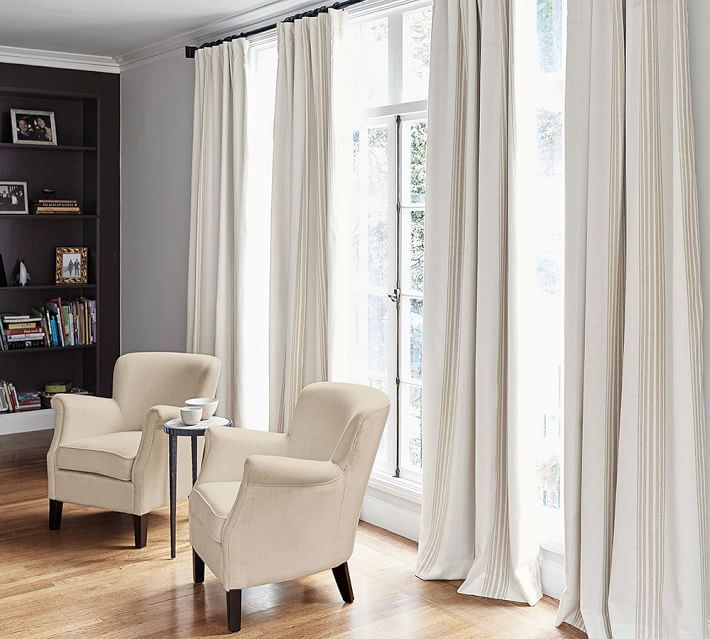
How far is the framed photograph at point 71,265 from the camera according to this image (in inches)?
250

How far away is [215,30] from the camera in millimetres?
5277

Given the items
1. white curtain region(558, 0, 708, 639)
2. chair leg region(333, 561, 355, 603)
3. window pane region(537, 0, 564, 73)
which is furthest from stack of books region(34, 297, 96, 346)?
white curtain region(558, 0, 708, 639)

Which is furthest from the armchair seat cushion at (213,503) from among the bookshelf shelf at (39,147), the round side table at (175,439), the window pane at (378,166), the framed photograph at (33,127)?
the framed photograph at (33,127)

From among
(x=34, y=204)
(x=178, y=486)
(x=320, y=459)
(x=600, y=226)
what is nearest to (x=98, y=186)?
(x=34, y=204)

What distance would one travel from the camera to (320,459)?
353 cm

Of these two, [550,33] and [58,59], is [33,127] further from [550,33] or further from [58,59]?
[550,33]

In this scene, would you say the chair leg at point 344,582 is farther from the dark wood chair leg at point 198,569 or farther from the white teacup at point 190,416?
the white teacup at point 190,416

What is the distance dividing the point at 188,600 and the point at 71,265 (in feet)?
11.8

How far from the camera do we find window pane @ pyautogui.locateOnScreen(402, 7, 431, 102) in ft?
13.5

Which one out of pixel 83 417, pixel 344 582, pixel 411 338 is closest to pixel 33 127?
pixel 83 417

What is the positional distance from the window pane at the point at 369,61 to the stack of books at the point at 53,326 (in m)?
2.93

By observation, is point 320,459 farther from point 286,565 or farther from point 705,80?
point 705,80

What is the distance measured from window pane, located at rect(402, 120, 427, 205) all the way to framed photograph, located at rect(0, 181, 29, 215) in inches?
127

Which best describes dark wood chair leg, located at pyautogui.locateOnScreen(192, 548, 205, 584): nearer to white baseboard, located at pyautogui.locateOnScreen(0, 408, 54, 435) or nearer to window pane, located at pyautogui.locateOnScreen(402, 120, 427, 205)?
window pane, located at pyautogui.locateOnScreen(402, 120, 427, 205)
